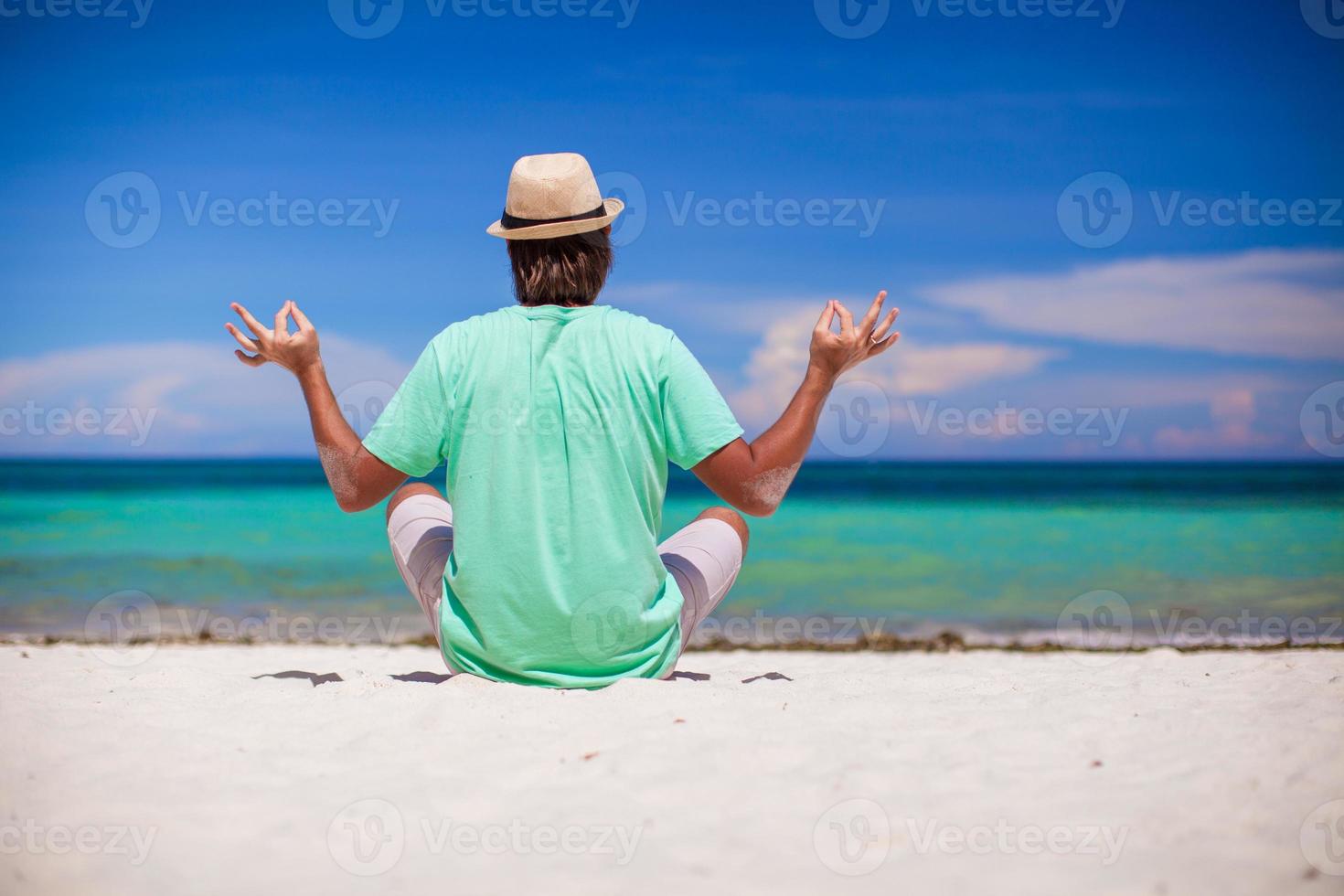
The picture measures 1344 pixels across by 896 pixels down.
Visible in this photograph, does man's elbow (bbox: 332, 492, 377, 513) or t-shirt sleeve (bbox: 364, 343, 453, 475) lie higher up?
t-shirt sleeve (bbox: 364, 343, 453, 475)

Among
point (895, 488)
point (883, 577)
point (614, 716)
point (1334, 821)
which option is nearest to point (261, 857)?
point (614, 716)

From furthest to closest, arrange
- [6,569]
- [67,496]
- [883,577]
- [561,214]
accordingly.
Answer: [67,496]
[883,577]
[6,569]
[561,214]

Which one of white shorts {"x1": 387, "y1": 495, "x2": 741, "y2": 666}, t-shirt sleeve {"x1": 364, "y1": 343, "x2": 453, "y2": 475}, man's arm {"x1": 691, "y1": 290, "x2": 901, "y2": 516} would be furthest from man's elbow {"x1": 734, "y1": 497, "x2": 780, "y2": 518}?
t-shirt sleeve {"x1": 364, "y1": 343, "x2": 453, "y2": 475}

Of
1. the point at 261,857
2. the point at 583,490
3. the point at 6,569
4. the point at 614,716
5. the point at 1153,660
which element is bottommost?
the point at 6,569

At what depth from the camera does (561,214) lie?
2682 mm

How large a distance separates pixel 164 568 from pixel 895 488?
30.8 m

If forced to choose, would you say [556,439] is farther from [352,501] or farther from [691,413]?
[352,501]

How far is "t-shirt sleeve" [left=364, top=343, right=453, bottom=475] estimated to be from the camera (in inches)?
103

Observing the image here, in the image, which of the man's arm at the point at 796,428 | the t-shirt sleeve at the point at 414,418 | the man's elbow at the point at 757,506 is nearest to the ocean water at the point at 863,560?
the man's elbow at the point at 757,506

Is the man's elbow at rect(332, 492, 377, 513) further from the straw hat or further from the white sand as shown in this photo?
the straw hat

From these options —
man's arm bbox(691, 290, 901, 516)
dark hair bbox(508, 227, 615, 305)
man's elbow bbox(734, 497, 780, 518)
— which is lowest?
man's elbow bbox(734, 497, 780, 518)

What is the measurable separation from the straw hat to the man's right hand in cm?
72

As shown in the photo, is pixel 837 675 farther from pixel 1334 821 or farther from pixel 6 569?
pixel 6 569

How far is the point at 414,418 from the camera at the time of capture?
261cm
